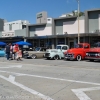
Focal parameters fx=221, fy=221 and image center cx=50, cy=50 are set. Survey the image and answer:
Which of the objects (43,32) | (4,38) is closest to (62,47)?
(43,32)

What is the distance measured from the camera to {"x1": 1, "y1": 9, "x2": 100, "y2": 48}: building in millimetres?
33094

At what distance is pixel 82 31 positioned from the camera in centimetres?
3434

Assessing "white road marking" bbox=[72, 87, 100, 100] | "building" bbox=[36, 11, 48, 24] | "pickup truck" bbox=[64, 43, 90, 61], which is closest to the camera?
"white road marking" bbox=[72, 87, 100, 100]

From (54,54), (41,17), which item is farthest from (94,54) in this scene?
(41,17)

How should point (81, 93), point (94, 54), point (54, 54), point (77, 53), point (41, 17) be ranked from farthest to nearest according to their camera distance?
point (41, 17) < point (54, 54) < point (77, 53) < point (94, 54) < point (81, 93)

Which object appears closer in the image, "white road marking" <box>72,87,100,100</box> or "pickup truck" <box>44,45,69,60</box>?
"white road marking" <box>72,87,100,100</box>

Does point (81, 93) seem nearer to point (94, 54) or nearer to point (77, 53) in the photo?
point (94, 54)

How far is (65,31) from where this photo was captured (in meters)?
37.2

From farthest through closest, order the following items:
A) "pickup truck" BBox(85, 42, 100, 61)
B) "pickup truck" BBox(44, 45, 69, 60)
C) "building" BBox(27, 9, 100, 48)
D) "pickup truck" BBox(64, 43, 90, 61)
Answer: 1. "building" BBox(27, 9, 100, 48)
2. "pickup truck" BBox(44, 45, 69, 60)
3. "pickup truck" BBox(64, 43, 90, 61)
4. "pickup truck" BBox(85, 42, 100, 61)

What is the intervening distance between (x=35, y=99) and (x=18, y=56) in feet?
54.0

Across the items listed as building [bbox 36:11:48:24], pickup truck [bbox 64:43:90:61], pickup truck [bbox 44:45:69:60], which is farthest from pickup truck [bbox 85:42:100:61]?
building [bbox 36:11:48:24]

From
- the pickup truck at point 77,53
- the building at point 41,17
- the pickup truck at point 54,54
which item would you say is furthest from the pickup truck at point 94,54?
the building at point 41,17

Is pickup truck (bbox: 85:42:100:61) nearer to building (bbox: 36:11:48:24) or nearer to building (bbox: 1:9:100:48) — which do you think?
building (bbox: 1:9:100:48)

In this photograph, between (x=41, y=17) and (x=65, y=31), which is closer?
(x=65, y=31)
